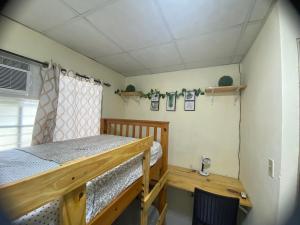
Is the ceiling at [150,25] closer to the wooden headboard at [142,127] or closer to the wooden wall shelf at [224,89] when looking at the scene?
the wooden wall shelf at [224,89]

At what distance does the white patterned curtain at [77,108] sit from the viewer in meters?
1.62

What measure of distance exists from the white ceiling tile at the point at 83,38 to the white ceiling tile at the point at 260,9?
4.47 ft

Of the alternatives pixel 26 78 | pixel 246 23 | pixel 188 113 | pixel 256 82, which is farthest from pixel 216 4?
pixel 26 78

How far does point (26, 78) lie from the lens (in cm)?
139

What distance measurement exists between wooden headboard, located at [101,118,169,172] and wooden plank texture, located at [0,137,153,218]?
1223mm

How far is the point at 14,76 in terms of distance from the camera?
1300 millimetres

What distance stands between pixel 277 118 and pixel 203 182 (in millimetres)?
1297

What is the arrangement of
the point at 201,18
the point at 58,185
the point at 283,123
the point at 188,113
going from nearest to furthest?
the point at 58,185 < the point at 283,123 < the point at 201,18 < the point at 188,113

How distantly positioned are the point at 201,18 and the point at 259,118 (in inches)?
39.8

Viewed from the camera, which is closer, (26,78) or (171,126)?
(26,78)

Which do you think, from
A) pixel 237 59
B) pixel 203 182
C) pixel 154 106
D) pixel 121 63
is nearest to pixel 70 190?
pixel 203 182

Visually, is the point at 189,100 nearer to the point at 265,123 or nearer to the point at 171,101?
the point at 171,101

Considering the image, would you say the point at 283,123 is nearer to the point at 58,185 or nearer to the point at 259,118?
the point at 259,118

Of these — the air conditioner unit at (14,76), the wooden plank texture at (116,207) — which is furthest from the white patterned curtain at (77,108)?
the wooden plank texture at (116,207)
